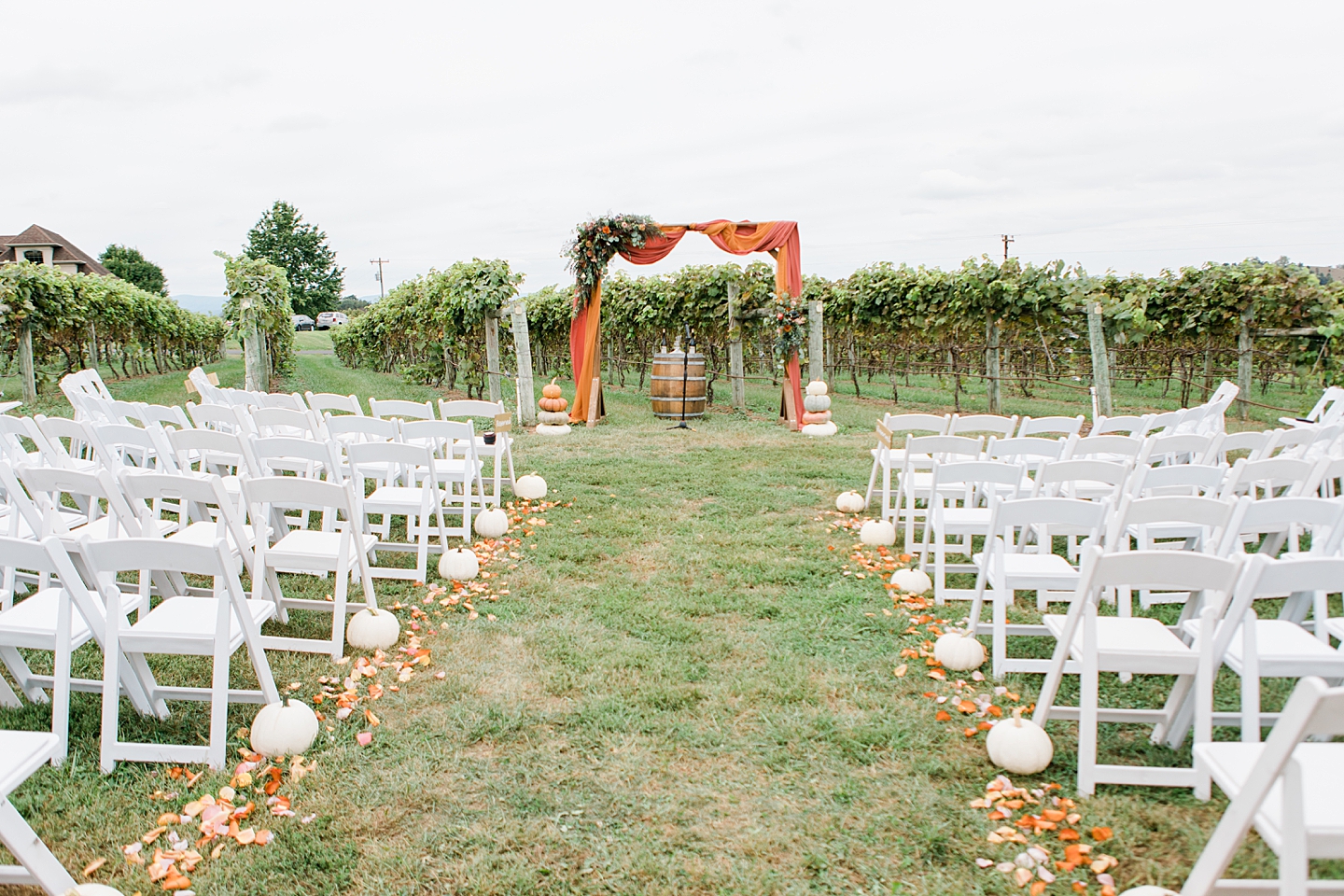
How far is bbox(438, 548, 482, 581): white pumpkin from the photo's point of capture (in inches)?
177

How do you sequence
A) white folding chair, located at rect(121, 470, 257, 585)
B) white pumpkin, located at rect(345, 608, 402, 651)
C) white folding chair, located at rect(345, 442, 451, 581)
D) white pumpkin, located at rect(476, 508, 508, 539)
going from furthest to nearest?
1. white pumpkin, located at rect(476, 508, 508, 539)
2. white folding chair, located at rect(345, 442, 451, 581)
3. white pumpkin, located at rect(345, 608, 402, 651)
4. white folding chair, located at rect(121, 470, 257, 585)

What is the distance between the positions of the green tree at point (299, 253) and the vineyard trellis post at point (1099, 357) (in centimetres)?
6281

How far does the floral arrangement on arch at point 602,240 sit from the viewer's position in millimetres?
10242

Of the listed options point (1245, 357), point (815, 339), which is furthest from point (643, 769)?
point (1245, 357)

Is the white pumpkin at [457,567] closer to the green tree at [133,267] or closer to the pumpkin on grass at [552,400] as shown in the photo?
the pumpkin on grass at [552,400]

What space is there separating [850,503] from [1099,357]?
628 centimetres

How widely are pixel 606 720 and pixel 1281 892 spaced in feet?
6.62

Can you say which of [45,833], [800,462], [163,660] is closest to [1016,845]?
[45,833]

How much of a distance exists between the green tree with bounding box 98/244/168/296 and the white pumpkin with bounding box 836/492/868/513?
66315 mm

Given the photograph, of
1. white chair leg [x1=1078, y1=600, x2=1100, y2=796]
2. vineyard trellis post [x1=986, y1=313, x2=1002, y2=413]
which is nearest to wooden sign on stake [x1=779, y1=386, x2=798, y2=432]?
vineyard trellis post [x1=986, y1=313, x2=1002, y2=413]

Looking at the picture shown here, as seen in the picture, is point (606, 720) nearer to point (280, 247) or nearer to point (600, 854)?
point (600, 854)

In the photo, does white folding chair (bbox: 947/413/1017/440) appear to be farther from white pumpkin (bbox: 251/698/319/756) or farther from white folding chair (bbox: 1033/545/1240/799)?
white pumpkin (bbox: 251/698/319/756)

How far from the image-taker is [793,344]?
1044cm

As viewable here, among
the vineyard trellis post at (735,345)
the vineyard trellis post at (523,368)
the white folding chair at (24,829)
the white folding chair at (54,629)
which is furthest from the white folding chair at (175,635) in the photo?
the vineyard trellis post at (735,345)
